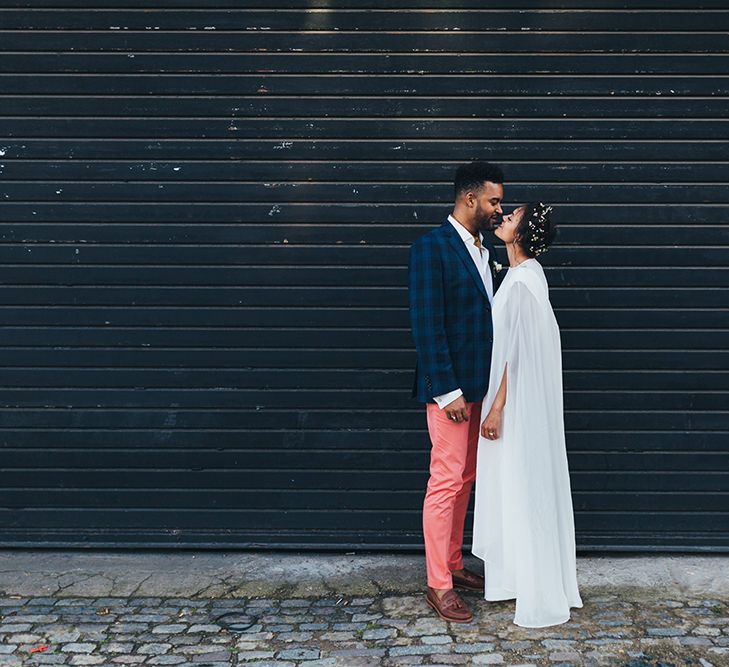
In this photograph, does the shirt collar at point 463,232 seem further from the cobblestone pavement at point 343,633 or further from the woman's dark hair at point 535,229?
the cobblestone pavement at point 343,633

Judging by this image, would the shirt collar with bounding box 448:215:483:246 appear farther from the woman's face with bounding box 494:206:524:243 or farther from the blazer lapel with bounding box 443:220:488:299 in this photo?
the woman's face with bounding box 494:206:524:243

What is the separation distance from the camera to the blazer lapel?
4.52 metres

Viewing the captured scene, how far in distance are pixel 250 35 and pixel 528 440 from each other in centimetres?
287

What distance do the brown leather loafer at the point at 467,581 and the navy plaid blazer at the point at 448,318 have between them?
3.36 ft

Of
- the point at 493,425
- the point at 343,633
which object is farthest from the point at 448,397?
the point at 343,633

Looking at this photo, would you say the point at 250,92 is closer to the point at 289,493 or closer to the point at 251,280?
the point at 251,280

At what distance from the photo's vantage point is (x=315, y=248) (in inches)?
212

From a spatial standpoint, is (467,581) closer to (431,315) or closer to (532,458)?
(532,458)

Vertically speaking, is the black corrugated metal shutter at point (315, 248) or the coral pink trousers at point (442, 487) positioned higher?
the black corrugated metal shutter at point (315, 248)

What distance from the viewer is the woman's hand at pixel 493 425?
450 cm

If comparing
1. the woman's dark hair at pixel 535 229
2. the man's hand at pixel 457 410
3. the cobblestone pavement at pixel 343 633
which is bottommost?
the cobblestone pavement at pixel 343 633

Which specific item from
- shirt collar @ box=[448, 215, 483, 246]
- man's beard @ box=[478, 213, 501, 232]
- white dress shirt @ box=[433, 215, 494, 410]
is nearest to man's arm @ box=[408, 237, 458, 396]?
white dress shirt @ box=[433, 215, 494, 410]

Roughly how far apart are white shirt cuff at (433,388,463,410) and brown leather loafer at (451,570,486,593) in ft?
3.46

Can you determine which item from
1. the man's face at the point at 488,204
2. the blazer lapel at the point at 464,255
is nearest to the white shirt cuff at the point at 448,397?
the blazer lapel at the point at 464,255
